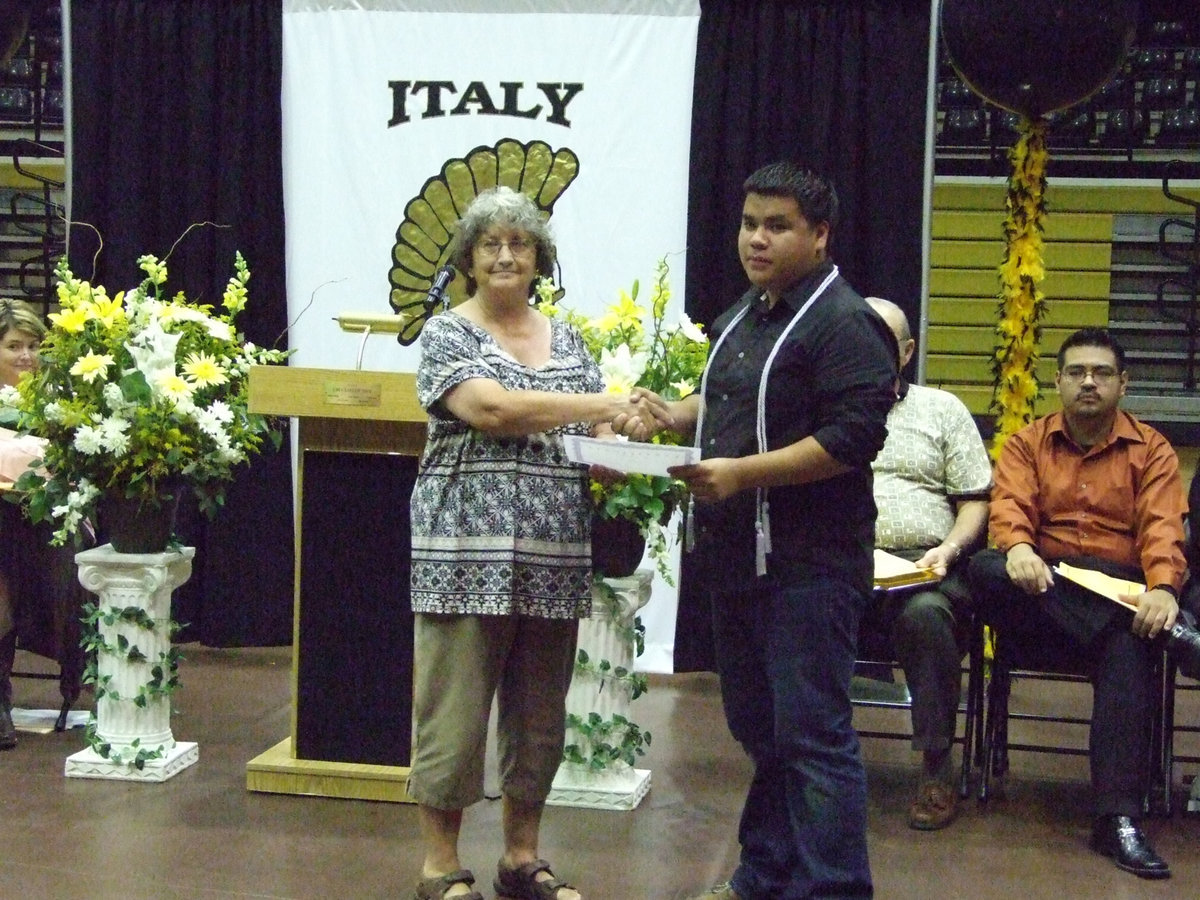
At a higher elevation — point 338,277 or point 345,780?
point 338,277

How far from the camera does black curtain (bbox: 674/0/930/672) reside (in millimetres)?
5055

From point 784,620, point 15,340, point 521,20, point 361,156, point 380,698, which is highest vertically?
point 521,20

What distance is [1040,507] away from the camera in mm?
3816

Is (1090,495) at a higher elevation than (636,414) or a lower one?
lower

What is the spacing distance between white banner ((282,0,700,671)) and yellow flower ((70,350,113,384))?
1.55 metres

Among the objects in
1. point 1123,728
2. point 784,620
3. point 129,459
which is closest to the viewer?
point 784,620

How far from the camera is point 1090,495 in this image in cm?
375

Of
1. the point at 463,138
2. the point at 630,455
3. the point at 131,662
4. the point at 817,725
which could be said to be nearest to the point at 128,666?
the point at 131,662

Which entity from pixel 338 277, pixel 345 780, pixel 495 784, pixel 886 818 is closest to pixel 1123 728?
pixel 886 818

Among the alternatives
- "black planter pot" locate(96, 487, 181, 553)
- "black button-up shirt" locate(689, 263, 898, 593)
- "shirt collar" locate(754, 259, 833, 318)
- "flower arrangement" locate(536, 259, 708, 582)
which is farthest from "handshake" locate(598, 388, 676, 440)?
"black planter pot" locate(96, 487, 181, 553)

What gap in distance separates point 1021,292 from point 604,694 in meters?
2.18

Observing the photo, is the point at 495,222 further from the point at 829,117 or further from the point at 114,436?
the point at 829,117

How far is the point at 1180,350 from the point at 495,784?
5834 millimetres

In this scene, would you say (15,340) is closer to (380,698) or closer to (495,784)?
(380,698)
